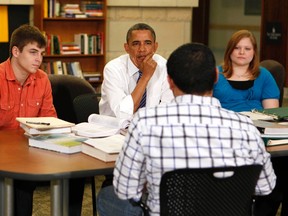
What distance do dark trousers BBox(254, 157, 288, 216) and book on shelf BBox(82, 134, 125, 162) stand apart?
1174 mm

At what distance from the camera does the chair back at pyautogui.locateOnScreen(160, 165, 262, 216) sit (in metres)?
2.16

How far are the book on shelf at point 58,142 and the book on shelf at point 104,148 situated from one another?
0.05m

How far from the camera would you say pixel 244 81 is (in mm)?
4094

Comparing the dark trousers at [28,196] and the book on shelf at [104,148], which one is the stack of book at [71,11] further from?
the book on shelf at [104,148]

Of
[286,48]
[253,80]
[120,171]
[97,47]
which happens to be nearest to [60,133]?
[120,171]

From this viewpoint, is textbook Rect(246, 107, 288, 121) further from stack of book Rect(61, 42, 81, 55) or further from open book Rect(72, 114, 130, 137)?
stack of book Rect(61, 42, 81, 55)

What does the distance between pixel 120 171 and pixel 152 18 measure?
5.50 metres

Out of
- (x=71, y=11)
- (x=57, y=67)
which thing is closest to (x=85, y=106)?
(x=57, y=67)

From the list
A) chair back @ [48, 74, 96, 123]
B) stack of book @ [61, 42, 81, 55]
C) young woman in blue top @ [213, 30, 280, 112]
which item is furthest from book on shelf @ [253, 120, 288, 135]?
stack of book @ [61, 42, 81, 55]

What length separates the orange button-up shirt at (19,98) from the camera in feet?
11.7

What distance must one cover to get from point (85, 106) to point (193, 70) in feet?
5.77

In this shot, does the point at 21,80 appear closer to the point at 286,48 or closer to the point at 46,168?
the point at 46,168

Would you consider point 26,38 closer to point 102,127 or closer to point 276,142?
point 102,127

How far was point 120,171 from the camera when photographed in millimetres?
2238
